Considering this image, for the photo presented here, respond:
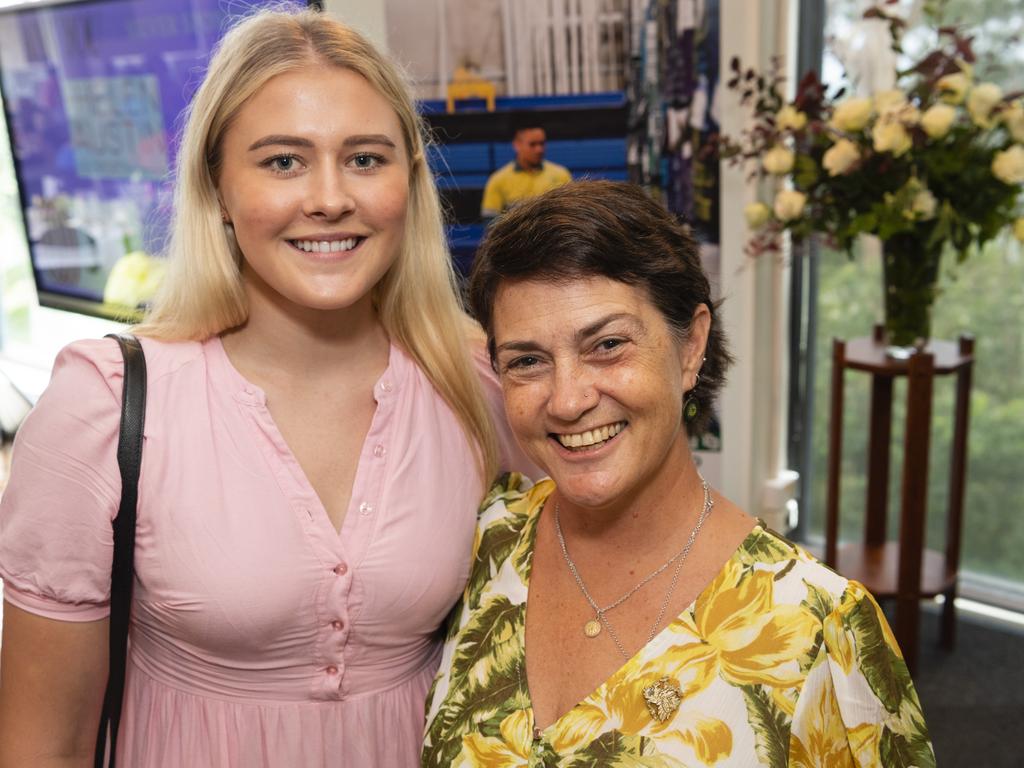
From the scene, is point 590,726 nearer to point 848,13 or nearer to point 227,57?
point 227,57

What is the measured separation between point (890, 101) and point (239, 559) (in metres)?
2.44

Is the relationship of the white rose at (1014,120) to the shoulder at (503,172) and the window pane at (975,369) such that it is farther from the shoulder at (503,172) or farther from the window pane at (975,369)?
the shoulder at (503,172)

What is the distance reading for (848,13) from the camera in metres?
4.09

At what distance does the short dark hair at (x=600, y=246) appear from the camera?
4.59 ft

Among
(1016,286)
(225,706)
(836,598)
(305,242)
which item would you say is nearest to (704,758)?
(836,598)

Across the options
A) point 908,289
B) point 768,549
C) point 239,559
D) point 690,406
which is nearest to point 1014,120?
point 908,289

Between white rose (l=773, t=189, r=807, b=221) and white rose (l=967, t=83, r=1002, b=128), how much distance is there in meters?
0.53

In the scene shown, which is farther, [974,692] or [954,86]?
[974,692]

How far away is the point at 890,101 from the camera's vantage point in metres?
3.18

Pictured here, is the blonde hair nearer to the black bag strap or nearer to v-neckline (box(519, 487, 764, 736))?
the black bag strap

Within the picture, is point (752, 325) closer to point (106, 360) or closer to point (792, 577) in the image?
point (792, 577)

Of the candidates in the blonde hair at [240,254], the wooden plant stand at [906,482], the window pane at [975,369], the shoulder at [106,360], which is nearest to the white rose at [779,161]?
the wooden plant stand at [906,482]

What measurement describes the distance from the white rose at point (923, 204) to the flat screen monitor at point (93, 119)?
239cm

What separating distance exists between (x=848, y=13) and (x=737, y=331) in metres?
1.26
